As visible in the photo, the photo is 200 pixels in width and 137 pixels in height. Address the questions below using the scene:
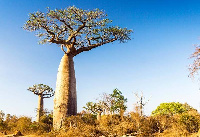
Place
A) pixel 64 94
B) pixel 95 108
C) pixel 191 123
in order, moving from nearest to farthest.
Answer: pixel 191 123 → pixel 64 94 → pixel 95 108

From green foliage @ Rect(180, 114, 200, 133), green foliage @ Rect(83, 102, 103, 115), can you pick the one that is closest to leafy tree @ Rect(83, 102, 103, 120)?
green foliage @ Rect(83, 102, 103, 115)

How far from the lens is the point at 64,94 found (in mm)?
7504

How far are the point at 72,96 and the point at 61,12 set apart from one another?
3562 millimetres

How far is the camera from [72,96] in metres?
7.60

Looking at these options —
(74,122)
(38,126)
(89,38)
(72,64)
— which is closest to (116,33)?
Answer: (89,38)

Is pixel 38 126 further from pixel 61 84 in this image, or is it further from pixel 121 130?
pixel 121 130

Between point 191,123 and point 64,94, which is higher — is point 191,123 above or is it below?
below

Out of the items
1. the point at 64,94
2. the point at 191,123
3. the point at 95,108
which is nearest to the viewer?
the point at 191,123

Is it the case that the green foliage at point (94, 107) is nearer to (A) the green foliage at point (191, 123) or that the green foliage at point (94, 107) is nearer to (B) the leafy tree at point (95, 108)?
(B) the leafy tree at point (95, 108)

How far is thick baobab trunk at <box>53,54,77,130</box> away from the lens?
7.22 metres

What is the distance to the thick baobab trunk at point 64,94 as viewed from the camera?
A: 23.7 feet

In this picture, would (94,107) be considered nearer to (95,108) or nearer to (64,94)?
(95,108)

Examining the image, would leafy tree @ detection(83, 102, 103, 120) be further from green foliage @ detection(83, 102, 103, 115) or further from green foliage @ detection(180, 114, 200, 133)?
green foliage @ detection(180, 114, 200, 133)

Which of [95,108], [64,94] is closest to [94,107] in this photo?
[95,108]
